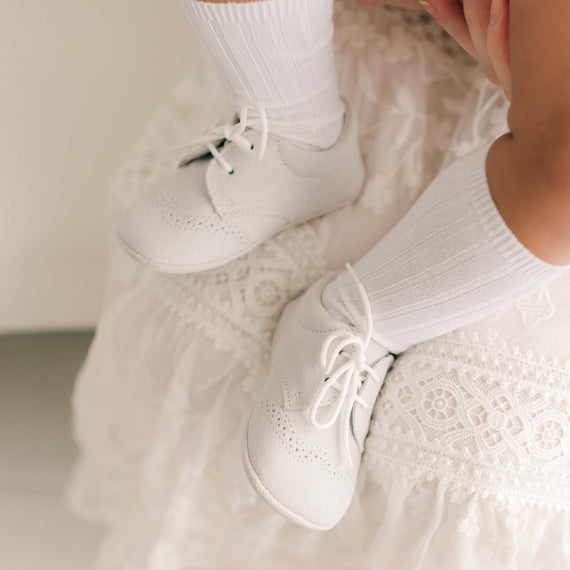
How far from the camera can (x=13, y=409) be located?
1.06m

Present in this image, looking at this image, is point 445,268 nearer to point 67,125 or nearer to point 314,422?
point 314,422

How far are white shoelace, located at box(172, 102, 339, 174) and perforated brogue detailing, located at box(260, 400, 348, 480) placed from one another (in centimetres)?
22

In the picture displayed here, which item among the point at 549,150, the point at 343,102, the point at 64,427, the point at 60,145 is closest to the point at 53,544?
the point at 64,427

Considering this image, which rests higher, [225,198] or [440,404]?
[225,198]

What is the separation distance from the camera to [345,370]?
1.70 ft

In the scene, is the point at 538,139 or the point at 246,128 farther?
the point at 246,128

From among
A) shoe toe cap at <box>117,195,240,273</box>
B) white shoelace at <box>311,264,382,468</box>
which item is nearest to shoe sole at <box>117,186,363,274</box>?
shoe toe cap at <box>117,195,240,273</box>

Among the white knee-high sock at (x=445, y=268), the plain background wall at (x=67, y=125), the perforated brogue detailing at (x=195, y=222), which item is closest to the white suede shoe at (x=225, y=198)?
the perforated brogue detailing at (x=195, y=222)

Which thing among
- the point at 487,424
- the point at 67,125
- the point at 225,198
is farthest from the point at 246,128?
the point at 67,125

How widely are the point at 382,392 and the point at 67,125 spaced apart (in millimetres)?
646

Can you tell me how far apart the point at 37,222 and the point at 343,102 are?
543 mm

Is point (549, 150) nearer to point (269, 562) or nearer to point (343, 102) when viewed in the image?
point (343, 102)

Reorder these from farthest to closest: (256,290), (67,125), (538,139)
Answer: (67,125)
(256,290)
(538,139)

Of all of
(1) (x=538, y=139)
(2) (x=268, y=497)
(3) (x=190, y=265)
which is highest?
(1) (x=538, y=139)
